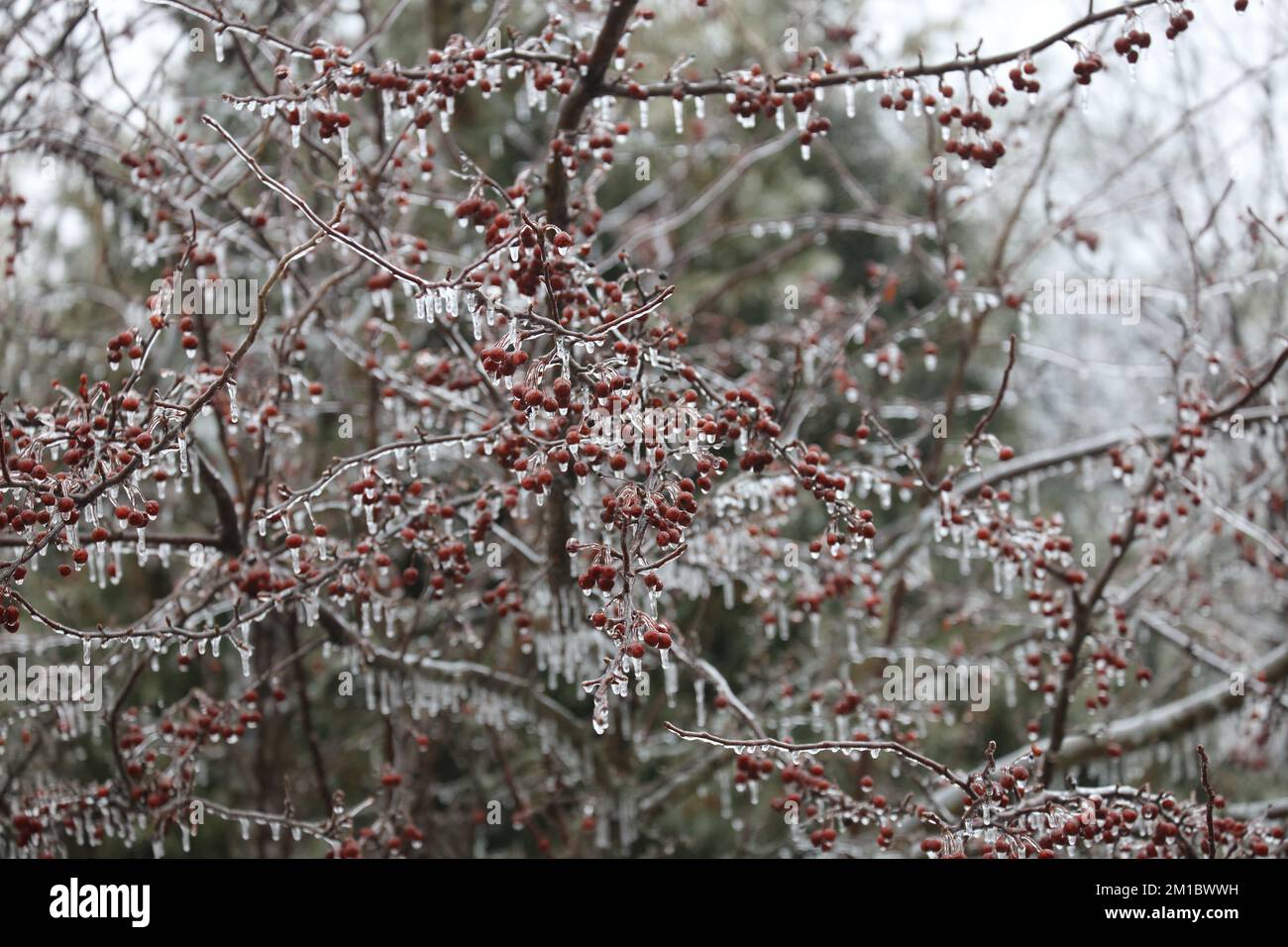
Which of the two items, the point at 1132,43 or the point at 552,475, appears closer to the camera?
the point at 1132,43

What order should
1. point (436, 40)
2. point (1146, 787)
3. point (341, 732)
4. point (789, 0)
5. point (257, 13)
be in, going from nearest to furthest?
point (1146, 787), point (257, 13), point (436, 40), point (341, 732), point (789, 0)

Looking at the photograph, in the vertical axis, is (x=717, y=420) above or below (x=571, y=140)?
below

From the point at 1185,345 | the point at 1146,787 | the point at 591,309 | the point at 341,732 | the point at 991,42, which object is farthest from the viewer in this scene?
the point at 991,42

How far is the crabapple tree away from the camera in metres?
2.67

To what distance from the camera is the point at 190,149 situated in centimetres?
373

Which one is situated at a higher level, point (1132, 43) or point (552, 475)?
point (1132, 43)

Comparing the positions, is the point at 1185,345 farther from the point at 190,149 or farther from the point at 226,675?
the point at 226,675

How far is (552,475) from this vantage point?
298 centimetres

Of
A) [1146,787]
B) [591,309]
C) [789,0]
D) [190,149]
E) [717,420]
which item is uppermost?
[789,0]

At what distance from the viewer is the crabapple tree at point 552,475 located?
8.77 ft

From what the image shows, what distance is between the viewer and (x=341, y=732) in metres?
6.04

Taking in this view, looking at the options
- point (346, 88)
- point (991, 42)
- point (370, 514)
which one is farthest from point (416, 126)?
point (991, 42)

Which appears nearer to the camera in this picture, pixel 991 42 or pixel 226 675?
pixel 226 675

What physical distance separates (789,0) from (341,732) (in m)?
5.54
